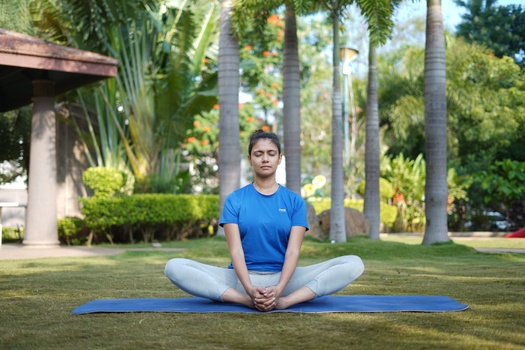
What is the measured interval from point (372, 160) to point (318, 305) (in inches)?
452

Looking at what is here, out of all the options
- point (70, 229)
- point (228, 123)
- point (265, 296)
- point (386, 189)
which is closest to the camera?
point (265, 296)

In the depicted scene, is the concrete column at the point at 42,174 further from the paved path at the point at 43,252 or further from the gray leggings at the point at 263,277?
the gray leggings at the point at 263,277

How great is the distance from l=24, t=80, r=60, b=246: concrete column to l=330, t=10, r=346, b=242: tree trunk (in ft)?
17.8

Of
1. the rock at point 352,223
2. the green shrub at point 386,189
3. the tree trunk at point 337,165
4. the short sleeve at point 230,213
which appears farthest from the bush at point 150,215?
the short sleeve at point 230,213

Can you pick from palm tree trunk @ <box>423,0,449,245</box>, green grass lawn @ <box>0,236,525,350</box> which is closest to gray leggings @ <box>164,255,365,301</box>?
green grass lawn @ <box>0,236,525,350</box>

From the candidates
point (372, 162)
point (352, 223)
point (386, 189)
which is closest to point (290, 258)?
point (352, 223)

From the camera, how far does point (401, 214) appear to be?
24641 millimetres

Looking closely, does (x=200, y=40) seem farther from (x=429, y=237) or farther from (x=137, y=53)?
(x=429, y=237)

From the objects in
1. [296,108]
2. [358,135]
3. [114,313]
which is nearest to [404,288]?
[114,313]

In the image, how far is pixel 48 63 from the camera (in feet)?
44.8

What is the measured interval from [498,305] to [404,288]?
1541mm

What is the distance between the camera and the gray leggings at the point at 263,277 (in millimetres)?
5758

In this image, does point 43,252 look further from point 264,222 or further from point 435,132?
point 264,222

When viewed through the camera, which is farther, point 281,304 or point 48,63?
point 48,63
